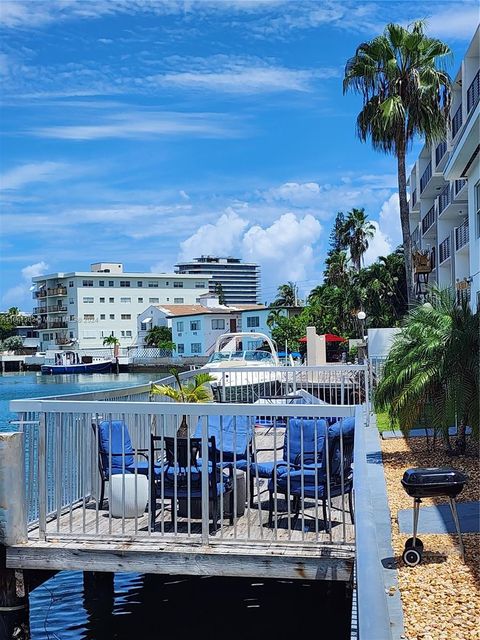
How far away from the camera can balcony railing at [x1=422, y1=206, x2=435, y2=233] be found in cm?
5191

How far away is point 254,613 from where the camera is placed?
9438 millimetres

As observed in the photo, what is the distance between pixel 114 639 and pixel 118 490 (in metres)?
2.04

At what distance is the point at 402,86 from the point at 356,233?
5592 centimetres

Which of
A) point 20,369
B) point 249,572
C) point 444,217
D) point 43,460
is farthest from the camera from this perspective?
point 20,369

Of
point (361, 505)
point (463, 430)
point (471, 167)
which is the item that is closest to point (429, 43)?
point (471, 167)

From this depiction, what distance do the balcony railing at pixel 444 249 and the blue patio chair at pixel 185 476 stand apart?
125 ft

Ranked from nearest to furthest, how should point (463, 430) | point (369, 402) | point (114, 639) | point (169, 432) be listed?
point (114, 639) → point (463, 430) → point (169, 432) → point (369, 402)

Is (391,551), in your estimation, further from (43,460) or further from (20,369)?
(20,369)

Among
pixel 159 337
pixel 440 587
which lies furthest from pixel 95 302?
pixel 440 587

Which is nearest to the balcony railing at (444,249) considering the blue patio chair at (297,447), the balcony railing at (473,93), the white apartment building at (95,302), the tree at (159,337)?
the balcony railing at (473,93)

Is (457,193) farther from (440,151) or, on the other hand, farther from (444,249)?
(440,151)

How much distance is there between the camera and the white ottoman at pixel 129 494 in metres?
8.25

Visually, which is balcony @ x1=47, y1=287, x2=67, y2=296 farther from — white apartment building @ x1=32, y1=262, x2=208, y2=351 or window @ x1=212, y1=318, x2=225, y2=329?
window @ x1=212, y1=318, x2=225, y2=329

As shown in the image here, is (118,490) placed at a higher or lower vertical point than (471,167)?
lower
